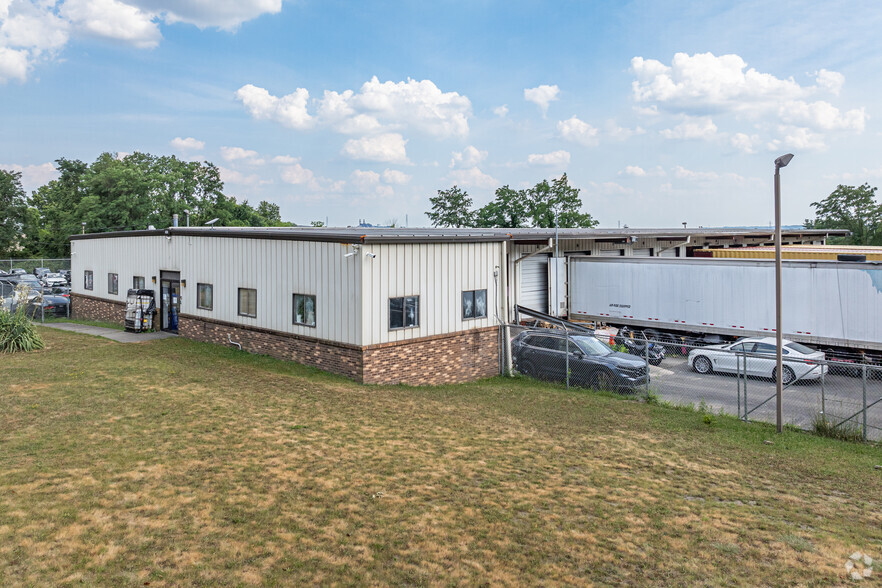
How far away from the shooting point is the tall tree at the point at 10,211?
68.7 meters

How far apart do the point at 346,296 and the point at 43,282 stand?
138 feet

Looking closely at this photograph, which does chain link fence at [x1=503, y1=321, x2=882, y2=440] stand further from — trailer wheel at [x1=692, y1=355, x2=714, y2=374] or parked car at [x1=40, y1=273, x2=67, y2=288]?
parked car at [x1=40, y1=273, x2=67, y2=288]

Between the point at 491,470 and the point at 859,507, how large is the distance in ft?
16.4

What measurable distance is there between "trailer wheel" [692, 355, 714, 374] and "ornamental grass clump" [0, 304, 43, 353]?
779 inches

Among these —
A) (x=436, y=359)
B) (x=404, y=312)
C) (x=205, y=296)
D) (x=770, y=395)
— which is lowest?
(x=770, y=395)

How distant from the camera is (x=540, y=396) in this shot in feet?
51.3

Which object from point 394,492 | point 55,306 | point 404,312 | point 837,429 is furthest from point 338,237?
point 55,306

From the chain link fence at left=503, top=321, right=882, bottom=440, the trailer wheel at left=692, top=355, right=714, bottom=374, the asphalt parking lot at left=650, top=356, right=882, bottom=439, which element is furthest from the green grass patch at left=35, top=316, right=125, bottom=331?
the trailer wheel at left=692, top=355, right=714, bottom=374

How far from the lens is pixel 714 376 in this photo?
18.8 metres

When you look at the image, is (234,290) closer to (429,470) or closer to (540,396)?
(540,396)

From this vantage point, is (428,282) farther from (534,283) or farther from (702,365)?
(534,283)

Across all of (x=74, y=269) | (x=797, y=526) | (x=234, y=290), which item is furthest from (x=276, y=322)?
(x=74, y=269)

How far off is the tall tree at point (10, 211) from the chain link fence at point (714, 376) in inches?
2797

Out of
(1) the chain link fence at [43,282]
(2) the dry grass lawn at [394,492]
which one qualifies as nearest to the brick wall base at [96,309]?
(1) the chain link fence at [43,282]
